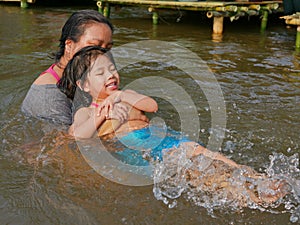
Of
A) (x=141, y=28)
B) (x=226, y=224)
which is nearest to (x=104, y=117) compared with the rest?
(x=226, y=224)

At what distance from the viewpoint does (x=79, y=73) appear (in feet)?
10.5

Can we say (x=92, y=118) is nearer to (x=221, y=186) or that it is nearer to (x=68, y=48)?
(x=68, y=48)

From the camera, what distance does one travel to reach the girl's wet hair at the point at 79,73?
3.16 m

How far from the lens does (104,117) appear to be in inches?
117

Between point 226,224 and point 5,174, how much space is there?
1.52 m

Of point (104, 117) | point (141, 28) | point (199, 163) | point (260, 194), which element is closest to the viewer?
point (260, 194)

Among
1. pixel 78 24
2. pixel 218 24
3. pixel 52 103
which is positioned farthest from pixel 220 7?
pixel 52 103

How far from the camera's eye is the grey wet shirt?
344 cm

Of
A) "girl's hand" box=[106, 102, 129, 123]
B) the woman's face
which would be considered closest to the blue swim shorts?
"girl's hand" box=[106, 102, 129, 123]

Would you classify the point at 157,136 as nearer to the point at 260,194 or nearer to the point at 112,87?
the point at 112,87

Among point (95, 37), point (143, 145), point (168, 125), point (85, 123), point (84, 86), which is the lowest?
→ point (168, 125)

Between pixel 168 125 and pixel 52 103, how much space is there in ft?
3.64

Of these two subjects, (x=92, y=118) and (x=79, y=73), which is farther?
(x=79, y=73)

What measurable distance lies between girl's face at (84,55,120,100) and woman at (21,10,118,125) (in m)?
0.23
